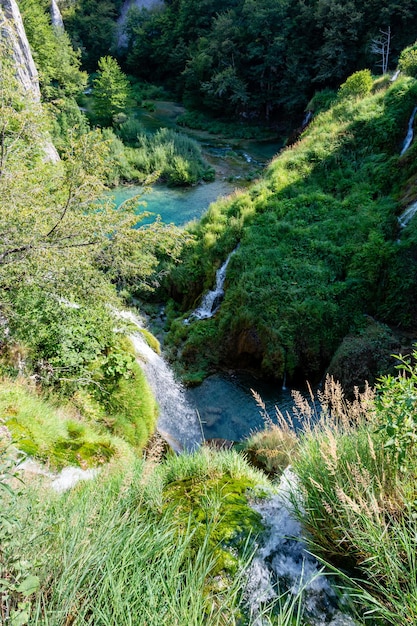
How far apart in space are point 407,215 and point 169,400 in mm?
7745

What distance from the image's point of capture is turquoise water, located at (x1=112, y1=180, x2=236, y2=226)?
1792cm

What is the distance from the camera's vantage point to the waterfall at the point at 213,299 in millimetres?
10570

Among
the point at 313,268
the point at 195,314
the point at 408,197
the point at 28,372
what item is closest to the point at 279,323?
the point at 313,268

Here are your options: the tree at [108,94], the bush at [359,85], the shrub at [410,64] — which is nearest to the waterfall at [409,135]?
the shrub at [410,64]

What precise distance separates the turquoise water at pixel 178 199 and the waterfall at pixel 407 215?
32.5ft

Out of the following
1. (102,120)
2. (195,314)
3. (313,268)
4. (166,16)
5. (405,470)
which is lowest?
(195,314)

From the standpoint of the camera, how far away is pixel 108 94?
26.1 metres

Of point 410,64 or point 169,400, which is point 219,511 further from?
point 410,64

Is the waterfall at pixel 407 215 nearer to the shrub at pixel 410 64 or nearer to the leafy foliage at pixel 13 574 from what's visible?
the shrub at pixel 410 64

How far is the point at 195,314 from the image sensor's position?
10781mm

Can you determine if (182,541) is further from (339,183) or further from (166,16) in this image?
(166,16)

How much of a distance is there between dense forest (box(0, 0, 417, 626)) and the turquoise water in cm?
489

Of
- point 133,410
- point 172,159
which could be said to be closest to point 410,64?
point 172,159

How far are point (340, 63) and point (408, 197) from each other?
20982mm
